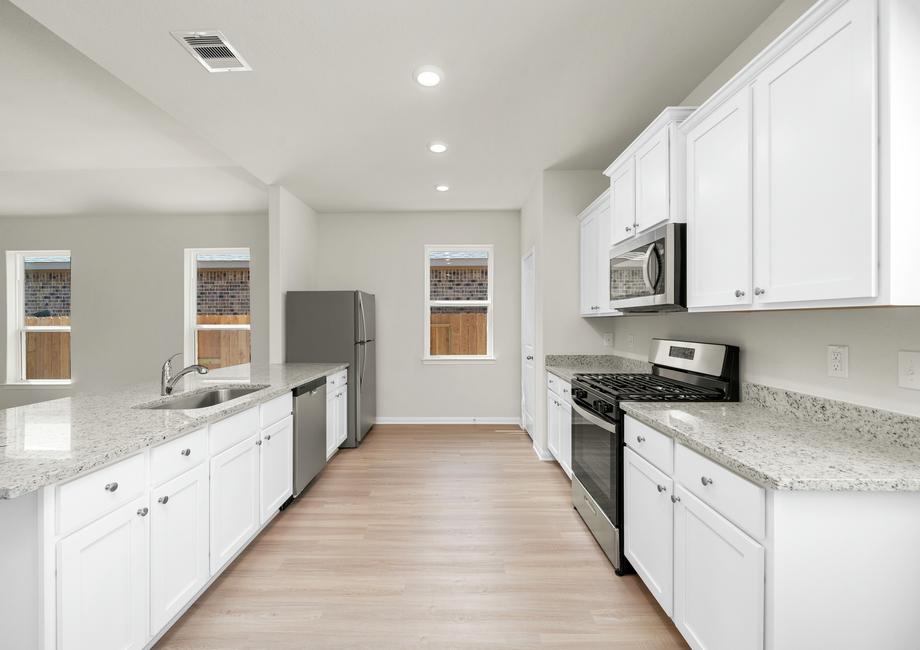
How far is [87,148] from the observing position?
154 inches

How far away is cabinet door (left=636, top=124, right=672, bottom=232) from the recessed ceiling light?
1.22m

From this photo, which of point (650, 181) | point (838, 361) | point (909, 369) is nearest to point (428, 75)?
point (650, 181)

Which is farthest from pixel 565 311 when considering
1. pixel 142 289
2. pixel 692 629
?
pixel 142 289

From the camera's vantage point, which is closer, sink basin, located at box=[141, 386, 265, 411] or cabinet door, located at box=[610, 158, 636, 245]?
sink basin, located at box=[141, 386, 265, 411]

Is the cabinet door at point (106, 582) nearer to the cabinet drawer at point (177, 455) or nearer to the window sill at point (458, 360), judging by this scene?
the cabinet drawer at point (177, 455)

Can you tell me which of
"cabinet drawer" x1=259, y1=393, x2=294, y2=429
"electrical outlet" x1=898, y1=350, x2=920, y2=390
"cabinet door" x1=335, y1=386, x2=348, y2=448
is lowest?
"cabinet door" x1=335, y1=386, x2=348, y2=448

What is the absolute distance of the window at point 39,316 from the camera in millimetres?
6043

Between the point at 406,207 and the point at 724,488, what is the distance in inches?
189

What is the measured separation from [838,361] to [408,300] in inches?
181

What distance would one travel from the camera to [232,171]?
14.8 ft

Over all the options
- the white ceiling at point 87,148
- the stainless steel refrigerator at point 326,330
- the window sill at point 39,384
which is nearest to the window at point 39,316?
the window sill at point 39,384

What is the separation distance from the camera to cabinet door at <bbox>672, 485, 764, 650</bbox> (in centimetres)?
129

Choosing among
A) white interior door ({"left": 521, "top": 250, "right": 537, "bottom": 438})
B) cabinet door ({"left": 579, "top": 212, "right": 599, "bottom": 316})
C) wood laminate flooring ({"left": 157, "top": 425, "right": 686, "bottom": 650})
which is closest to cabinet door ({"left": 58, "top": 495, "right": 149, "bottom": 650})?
wood laminate flooring ({"left": 157, "top": 425, "right": 686, "bottom": 650})

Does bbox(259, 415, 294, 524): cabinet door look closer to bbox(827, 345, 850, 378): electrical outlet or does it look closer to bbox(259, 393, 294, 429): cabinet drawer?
bbox(259, 393, 294, 429): cabinet drawer
